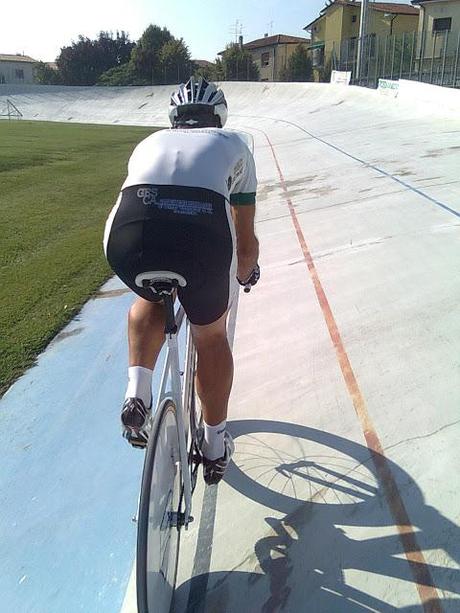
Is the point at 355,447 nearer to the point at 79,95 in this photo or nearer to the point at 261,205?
the point at 261,205

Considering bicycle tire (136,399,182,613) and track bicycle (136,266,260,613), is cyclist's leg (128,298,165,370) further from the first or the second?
bicycle tire (136,399,182,613)

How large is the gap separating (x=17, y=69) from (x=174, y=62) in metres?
42.9

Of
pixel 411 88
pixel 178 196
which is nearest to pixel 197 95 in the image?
pixel 178 196

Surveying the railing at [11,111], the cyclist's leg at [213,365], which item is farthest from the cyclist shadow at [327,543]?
the railing at [11,111]

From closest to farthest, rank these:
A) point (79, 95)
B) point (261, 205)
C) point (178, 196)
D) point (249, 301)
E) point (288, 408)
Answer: point (178, 196) → point (288, 408) → point (249, 301) → point (261, 205) → point (79, 95)

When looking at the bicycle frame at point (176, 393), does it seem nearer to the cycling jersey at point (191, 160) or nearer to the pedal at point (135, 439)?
the pedal at point (135, 439)

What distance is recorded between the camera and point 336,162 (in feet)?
37.6

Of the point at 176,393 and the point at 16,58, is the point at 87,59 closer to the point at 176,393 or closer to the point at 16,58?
the point at 16,58

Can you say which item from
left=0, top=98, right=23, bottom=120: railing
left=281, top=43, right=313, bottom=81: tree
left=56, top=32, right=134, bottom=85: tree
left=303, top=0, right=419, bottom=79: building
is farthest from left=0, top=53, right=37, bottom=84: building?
left=303, top=0, right=419, bottom=79: building

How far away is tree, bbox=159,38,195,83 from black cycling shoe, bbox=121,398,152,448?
71.1 m

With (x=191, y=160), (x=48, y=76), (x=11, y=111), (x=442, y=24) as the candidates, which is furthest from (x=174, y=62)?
(x=191, y=160)

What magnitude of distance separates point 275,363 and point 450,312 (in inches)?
53.2

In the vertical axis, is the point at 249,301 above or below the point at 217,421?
below

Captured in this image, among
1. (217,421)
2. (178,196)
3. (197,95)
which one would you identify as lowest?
(217,421)
